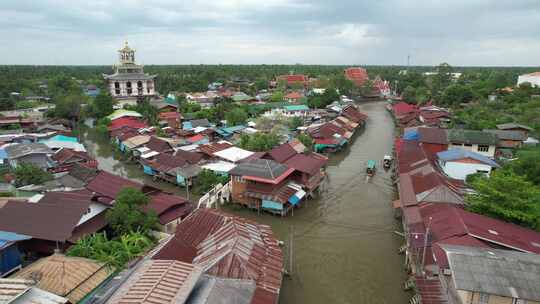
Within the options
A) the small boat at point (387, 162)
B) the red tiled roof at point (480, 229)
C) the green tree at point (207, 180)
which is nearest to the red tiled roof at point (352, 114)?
the small boat at point (387, 162)

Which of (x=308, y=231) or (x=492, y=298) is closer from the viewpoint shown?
(x=492, y=298)

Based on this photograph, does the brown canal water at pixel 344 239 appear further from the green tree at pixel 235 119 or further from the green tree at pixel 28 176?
the green tree at pixel 235 119

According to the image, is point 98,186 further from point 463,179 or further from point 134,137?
point 463,179

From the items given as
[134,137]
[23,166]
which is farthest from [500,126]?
[23,166]

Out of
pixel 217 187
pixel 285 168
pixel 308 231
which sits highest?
pixel 285 168

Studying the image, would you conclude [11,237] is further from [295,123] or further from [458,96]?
[458,96]

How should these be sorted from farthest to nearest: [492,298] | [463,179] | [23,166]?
[463,179] → [23,166] → [492,298]

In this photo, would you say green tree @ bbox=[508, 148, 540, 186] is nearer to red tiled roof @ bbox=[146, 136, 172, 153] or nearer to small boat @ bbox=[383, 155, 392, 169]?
small boat @ bbox=[383, 155, 392, 169]
